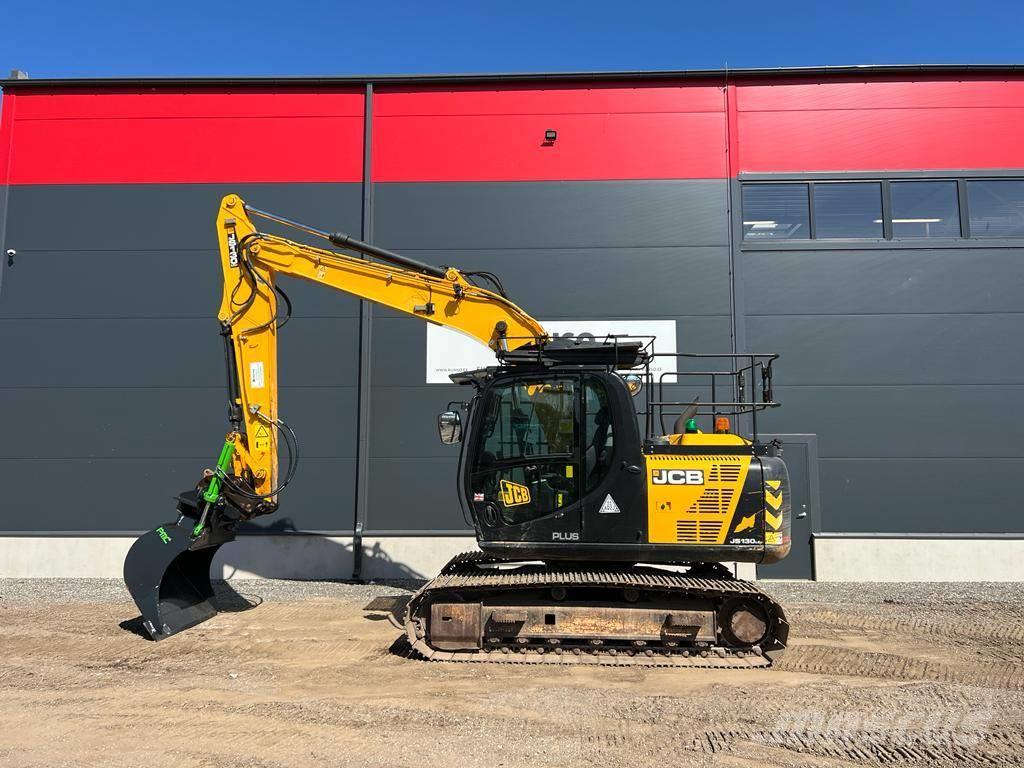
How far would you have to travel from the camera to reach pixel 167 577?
767 centimetres

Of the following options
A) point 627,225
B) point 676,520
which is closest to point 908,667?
point 676,520

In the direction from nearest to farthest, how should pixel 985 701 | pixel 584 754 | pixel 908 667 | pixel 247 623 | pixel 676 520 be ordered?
pixel 584 754 < pixel 985 701 < pixel 908 667 < pixel 676 520 < pixel 247 623

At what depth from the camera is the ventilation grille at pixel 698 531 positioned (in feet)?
22.1

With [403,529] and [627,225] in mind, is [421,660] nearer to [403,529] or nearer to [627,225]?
[403,529]

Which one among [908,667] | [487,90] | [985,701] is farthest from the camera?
[487,90]

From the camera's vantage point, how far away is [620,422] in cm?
682

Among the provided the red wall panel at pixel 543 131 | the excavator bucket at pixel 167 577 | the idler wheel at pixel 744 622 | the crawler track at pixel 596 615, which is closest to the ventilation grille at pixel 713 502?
the crawler track at pixel 596 615

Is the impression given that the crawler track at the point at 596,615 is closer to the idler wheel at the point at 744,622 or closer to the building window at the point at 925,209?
the idler wheel at the point at 744,622

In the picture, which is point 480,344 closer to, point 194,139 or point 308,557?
point 308,557

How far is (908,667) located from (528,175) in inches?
330

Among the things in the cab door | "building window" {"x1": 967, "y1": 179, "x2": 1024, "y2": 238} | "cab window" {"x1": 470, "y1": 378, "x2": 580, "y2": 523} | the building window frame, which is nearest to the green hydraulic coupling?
"cab window" {"x1": 470, "y1": 378, "x2": 580, "y2": 523}

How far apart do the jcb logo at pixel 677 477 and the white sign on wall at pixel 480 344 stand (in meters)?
4.18

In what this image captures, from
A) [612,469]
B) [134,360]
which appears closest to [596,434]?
[612,469]

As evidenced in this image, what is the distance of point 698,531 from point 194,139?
9.96 m
